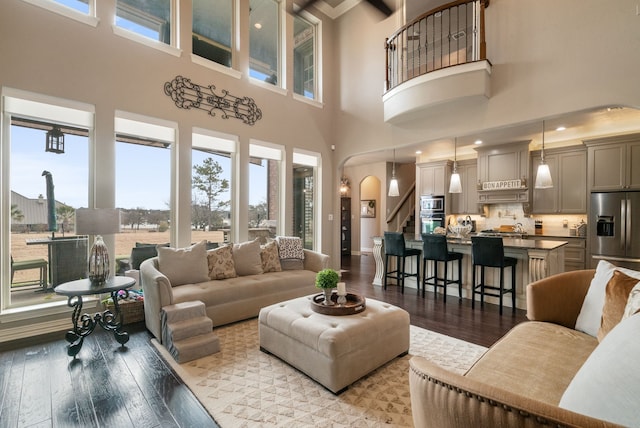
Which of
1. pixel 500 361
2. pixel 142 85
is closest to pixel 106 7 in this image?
pixel 142 85

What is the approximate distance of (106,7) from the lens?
3.82 m

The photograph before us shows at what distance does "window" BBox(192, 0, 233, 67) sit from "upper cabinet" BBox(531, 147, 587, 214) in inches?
258

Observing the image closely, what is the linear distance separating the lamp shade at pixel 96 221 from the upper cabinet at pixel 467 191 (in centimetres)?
712

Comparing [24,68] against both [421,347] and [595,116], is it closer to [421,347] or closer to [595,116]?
[421,347]

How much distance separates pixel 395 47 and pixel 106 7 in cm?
446

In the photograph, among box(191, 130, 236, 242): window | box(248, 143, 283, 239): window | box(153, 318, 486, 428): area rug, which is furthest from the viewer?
box(248, 143, 283, 239): window

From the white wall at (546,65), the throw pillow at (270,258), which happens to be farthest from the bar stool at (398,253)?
the throw pillow at (270,258)

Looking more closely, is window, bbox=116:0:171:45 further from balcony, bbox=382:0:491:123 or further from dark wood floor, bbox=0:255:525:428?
dark wood floor, bbox=0:255:525:428

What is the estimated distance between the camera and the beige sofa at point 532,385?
2.57 ft

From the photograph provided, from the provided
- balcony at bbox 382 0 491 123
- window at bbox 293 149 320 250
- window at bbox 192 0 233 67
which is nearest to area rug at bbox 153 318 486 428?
balcony at bbox 382 0 491 123

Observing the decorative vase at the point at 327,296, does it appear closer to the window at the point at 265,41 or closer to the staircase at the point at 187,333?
the staircase at the point at 187,333

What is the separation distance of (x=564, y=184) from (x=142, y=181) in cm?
776

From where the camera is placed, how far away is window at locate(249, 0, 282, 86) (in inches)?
219

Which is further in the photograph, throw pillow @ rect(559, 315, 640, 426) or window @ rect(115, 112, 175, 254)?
window @ rect(115, 112, 175, 254)
